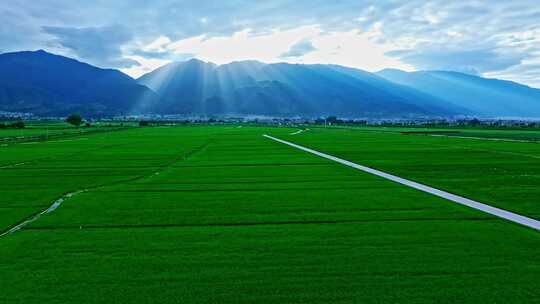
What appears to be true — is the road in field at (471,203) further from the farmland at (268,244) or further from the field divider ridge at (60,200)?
the field divider ridge at (60,200)

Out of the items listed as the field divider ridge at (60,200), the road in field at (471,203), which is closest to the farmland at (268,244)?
the field divider ridge at (60,200)

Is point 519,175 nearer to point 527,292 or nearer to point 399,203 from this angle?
point 399,203

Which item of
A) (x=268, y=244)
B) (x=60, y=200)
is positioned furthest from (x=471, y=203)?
(x=60, y=200)

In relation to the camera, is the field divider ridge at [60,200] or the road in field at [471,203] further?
the road in field at [471,203]

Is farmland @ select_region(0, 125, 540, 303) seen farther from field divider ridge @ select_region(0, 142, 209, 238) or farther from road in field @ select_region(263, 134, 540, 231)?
road in field @ select_region(263, 134, 540, 231)

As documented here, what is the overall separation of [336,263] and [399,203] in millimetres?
6087

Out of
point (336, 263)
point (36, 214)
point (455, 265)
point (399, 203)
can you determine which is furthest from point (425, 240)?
point (36, 214)

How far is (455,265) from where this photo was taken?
25.1ft

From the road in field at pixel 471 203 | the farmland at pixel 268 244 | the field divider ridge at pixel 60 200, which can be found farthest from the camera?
the road in field at pixel 471 203

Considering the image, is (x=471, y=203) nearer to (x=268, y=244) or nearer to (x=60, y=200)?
(x=268, y=244)

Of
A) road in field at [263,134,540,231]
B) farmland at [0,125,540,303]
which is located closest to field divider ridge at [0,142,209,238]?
farmland at [0,125,540,303]

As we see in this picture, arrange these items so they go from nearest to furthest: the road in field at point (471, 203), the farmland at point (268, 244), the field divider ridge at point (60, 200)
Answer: the farmland at point (268, 244) → the field divider ridge at point (60, 200) → the road in field at point (471, 203)

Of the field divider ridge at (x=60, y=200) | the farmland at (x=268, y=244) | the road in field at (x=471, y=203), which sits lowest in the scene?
the field divider ridge at (x=60, y=200)

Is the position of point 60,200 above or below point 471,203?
below
